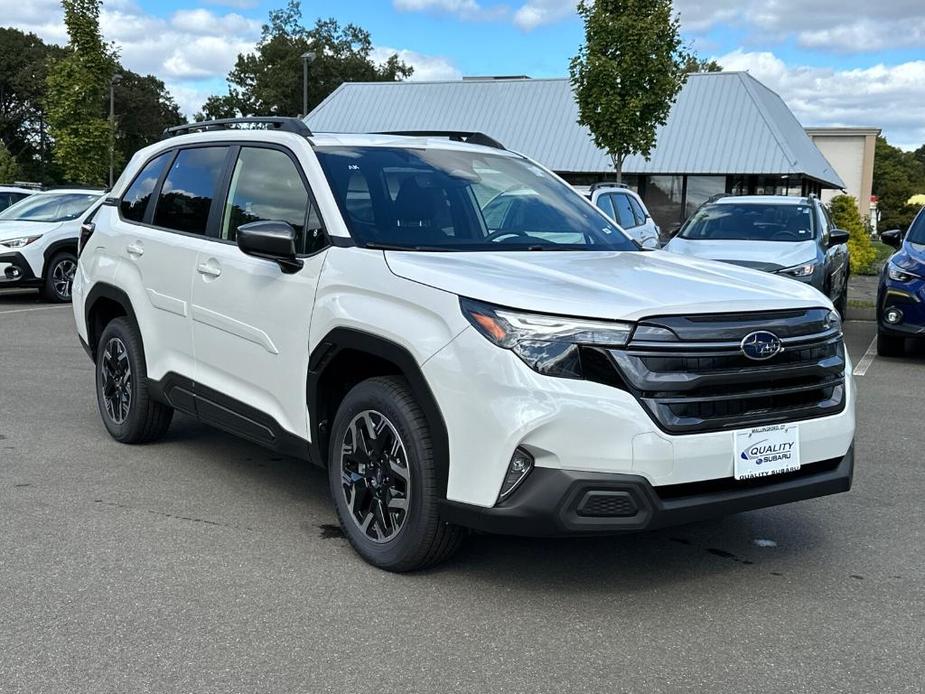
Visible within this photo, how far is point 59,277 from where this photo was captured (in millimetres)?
14812

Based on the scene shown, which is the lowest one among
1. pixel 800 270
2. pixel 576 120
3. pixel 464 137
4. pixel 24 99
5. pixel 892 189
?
pixel 800 270

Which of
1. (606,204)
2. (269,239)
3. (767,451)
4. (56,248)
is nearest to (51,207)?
(56,248)

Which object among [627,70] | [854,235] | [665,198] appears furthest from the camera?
[665,198]

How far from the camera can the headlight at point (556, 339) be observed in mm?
3596

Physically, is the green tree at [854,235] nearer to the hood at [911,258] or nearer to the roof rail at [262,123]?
the hood at [911,258]

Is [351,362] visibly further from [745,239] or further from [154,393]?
[745,239]

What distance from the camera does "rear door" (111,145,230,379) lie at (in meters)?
5.46

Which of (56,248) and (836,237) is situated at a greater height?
(836,237)

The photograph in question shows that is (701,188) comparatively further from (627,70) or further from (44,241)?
(44,241)

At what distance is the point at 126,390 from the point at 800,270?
771cm

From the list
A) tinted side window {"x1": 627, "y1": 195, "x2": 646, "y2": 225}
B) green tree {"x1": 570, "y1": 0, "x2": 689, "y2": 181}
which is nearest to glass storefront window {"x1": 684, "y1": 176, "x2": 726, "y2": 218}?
green tree {"x1": 570, "y1": 0, "x2": 689, "y2": 181}

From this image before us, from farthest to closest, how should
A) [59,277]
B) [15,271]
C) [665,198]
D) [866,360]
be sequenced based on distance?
1. [665,198]
2. [59,277]
3. [15,271]
4. [866,360]

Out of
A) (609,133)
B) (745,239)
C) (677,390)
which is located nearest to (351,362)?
(677,390)

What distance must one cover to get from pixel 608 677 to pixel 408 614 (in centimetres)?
83
